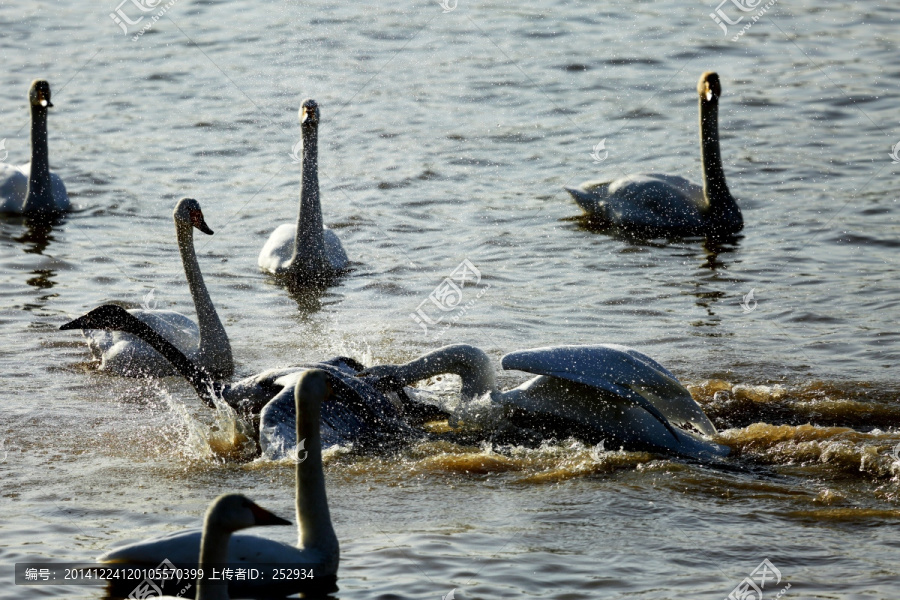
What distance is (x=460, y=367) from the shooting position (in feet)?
23.3

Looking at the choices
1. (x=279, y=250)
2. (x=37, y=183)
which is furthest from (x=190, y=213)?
(x=37, y=183)

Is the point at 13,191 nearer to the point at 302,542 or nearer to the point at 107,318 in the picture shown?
the point at 107,318

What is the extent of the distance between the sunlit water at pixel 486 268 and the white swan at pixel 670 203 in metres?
0.27

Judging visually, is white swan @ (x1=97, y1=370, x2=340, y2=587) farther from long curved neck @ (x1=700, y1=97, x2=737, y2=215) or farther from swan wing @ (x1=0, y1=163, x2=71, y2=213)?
swan wing @ (x1=0, y1=163, x2=71, y2=213)

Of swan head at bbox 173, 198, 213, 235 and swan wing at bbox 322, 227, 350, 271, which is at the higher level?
swan head at bbox 173, 198, 213, 235

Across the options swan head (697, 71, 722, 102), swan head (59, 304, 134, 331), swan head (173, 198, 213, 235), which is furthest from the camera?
swan head (697, 71, 722, 102)

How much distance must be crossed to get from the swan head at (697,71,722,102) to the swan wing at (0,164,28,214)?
674cm

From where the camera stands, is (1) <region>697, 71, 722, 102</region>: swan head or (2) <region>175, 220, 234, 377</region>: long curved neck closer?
(2) <region>175, 220, 234, 377</region>: long curved neck

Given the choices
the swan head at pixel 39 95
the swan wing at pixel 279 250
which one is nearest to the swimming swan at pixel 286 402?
the swan wing at pixel 279 250

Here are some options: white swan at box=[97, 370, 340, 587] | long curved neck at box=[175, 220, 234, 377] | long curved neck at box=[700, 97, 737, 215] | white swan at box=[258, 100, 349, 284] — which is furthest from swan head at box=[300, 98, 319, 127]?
white swan at box=[97, 370, 340, 587]

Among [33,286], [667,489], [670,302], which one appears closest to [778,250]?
[670,302]

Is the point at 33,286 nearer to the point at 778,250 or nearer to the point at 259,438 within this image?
the point at 259,438

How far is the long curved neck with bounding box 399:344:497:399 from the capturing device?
7.06 metres

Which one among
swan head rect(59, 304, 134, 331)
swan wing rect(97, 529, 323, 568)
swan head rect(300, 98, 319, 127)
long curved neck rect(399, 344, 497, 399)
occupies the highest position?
swan head rect(300, 98, 319, 127)
